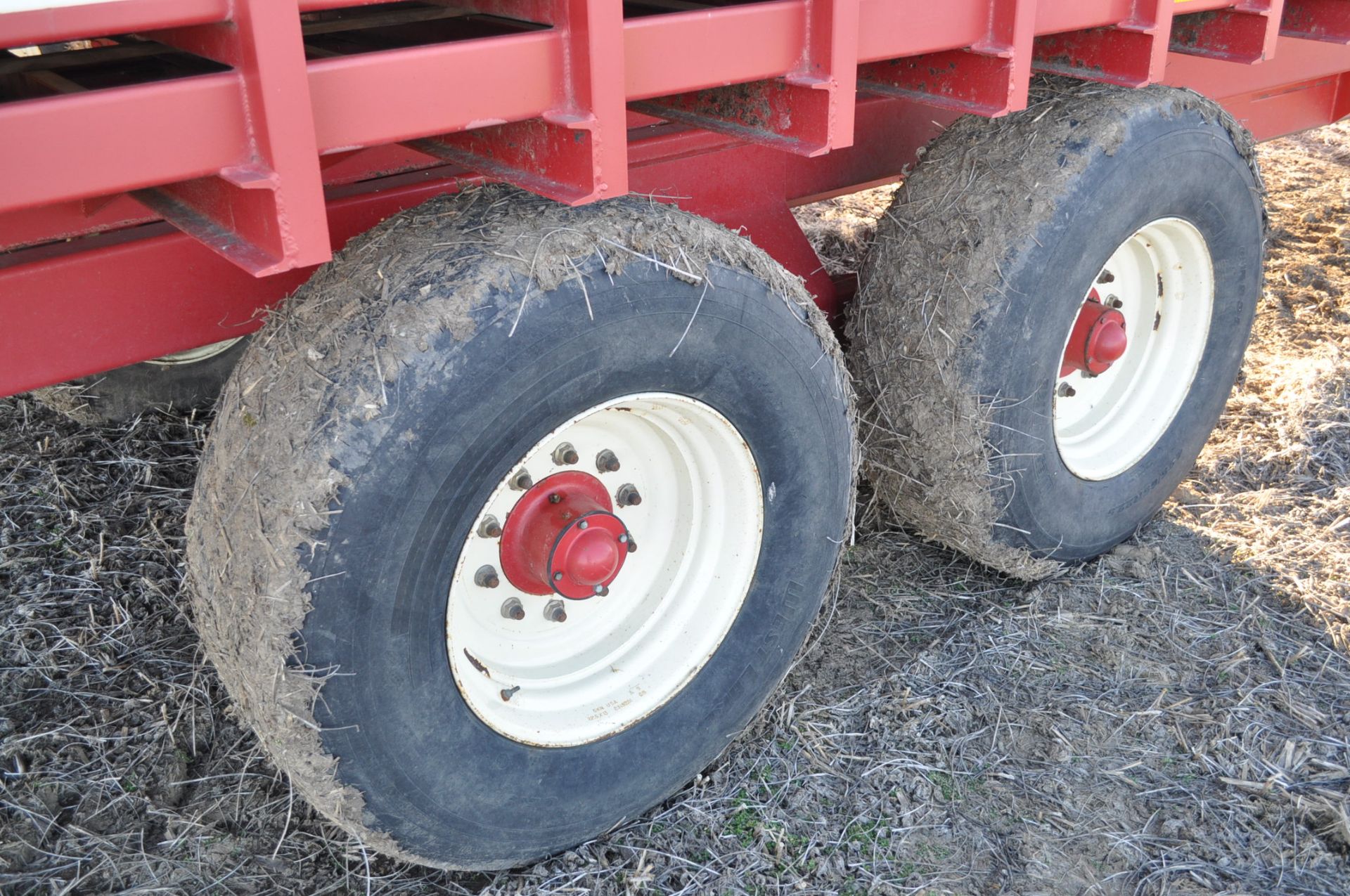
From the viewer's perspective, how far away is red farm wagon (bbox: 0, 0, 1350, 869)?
1.74m

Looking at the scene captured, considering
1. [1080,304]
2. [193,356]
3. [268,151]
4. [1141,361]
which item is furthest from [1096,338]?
[193,356]

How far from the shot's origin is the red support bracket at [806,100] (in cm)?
208

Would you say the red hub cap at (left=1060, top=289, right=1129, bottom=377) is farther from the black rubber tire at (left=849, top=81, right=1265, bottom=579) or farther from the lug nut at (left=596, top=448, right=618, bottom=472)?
the lug nut at (left=596, top=448, right=618, bottom=472)

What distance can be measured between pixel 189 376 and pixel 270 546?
6.93ft

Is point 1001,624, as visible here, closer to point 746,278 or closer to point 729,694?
point 729,694

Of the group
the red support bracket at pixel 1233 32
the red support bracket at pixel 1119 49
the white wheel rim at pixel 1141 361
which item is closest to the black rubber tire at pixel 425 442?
the red support bracket at pixel 1119 49

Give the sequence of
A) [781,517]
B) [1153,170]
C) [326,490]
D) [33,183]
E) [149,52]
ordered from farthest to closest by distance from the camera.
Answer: [1153,170] < [781,517] < [149,52] < [326,490] < [33,183]

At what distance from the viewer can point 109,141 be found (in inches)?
57.7

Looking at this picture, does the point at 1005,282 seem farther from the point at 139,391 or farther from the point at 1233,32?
the point at 139,391

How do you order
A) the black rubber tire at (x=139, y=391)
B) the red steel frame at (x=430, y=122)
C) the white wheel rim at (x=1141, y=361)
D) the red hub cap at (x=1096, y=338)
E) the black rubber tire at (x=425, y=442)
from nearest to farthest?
the red steel frame at (x=430, y=122) → the black rubber tire at (x=425, y=442) → the red hub cap at (x=1096, y=338) → the white wheel rim at (x=1141, y=361) → the black rubber tire at (x=139, y=391)

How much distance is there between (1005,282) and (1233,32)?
1024 mm

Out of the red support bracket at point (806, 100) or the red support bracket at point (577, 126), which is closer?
the red support bracket at point (577, 126)

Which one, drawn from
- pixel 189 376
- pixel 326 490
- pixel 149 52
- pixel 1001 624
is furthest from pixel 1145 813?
pixel 189 376

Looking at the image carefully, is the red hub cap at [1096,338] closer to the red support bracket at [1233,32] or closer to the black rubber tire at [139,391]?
the red support bracket at [1233,32]
